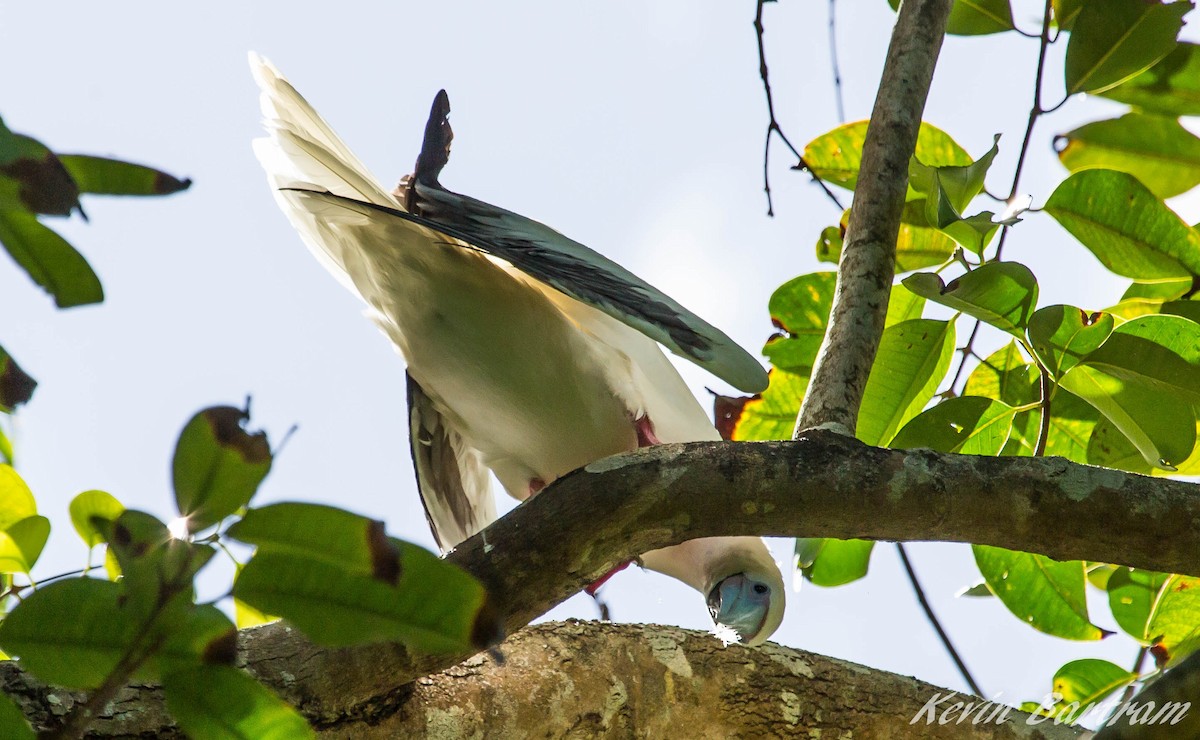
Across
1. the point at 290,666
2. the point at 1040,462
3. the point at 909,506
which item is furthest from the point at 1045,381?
the point at 290,666

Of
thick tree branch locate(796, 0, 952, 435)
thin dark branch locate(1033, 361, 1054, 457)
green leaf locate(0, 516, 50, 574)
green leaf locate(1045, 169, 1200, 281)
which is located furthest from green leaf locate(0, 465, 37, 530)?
green leaf locate(1045, 169, 1200, 281)

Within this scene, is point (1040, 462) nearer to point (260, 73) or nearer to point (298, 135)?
point (298, 135)

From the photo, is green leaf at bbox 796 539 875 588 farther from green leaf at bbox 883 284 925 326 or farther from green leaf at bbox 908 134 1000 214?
green leaf at bbox 908 134 1000 214

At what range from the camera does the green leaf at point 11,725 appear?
79 centimetres

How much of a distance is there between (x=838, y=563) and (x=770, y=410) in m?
0.41

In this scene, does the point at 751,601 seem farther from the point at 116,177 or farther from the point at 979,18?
the point at 116,177

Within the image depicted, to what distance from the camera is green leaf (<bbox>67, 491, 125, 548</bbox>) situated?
5.40ft

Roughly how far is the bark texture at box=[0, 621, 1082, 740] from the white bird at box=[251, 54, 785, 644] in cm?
50

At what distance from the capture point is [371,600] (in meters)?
0.84

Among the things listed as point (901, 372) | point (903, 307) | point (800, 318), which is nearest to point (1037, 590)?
point (901, 372)

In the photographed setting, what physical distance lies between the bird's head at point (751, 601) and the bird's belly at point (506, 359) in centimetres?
52

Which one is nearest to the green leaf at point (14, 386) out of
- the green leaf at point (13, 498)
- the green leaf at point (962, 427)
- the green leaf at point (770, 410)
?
the green leaf at point (13, 498)

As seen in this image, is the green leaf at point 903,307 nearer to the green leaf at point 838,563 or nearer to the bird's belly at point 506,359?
the green leaf at point 838,563

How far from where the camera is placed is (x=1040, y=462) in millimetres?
1581
